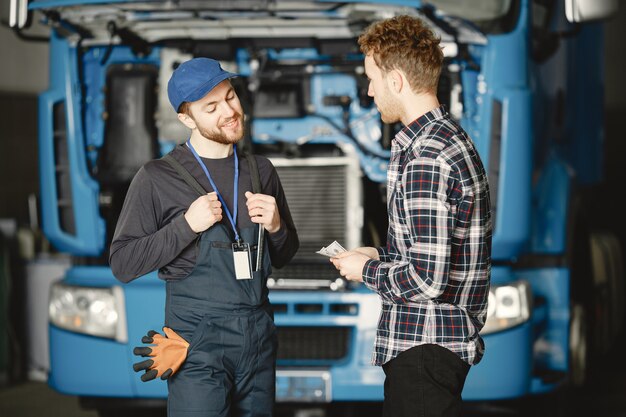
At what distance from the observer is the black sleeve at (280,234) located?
3.16 metres

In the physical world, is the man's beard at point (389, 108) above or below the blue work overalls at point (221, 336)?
above

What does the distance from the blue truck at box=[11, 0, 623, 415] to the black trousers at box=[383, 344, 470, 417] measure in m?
1.92

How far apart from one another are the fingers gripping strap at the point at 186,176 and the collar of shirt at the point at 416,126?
2.16 ft

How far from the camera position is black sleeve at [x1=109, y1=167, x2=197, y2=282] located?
9.59 feet

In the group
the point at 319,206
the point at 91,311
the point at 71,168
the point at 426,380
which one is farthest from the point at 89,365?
the point at 426,380

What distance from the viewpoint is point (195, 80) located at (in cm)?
298

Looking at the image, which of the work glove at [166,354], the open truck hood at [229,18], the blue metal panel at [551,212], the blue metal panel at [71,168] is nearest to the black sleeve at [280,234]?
the work glove at [166,354]

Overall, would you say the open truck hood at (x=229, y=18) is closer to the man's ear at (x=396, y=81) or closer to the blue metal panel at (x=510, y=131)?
the blue metal panel at (x=510, y=131)

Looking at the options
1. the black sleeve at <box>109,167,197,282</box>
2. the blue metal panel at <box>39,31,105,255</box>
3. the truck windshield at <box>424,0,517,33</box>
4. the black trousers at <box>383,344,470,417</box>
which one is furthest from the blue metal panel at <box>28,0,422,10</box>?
the black trousers at <box>383,344,470,417</box>

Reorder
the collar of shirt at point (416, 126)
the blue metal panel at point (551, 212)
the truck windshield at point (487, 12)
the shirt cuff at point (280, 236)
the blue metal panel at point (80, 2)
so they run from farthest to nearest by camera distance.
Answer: the blue metal panel at point (551, 212), the truck windshield at point (487, 12), the blue metal panel at point (80, 2), the shirt cuff at point (280, 236), the collar of shirt at point (416, 126)

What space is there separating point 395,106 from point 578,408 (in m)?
4.15

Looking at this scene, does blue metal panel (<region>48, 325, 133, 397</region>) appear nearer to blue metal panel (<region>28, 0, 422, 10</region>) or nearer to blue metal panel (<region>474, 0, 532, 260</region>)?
blue metal panel (<region>28, 0, 422, 10</region>)

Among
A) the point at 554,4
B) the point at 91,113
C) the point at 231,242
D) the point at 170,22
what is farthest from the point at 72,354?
the point at 554,4

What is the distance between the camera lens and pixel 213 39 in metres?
4.97
